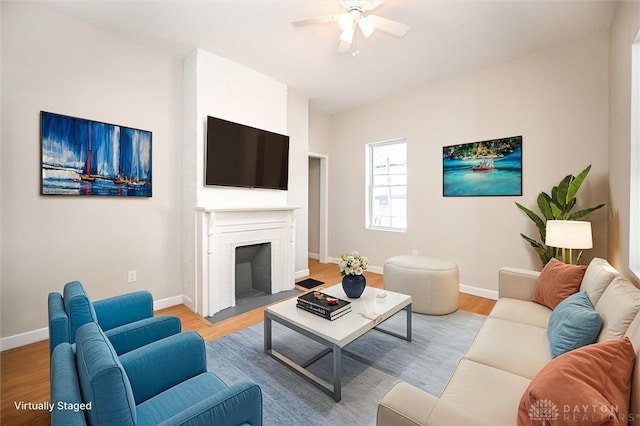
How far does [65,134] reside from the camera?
2.64 m

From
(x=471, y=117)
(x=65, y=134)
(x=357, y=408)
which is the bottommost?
(x=357, y=408)

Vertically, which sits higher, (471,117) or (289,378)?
(471,117)

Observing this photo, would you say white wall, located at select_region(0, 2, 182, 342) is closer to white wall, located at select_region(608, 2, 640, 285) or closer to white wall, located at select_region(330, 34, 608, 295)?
white wall, located at select_region(330, 34, 608, 295)

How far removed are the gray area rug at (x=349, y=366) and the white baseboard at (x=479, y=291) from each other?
878 millimetres

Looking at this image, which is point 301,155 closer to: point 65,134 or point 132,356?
point 65,134

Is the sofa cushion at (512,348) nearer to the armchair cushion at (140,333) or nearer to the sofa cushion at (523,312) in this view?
the sofa cushion at (523,312)

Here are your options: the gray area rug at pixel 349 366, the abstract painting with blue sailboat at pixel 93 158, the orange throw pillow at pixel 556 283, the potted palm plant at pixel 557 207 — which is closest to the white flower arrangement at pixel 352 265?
the gray area rug at pixel 349 366

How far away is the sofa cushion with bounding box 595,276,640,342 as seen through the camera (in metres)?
1.24

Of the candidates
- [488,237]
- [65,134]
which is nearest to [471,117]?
[488,237]

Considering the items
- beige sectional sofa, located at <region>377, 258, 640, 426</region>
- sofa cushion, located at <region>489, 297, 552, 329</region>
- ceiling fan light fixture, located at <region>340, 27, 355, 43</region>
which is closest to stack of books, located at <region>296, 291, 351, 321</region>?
beige sectional sofa, located at <region>377, 258, 640, 426</region>

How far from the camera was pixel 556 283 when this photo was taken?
215 cm

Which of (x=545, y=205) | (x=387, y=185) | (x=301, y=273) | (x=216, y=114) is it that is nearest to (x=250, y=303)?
(x=301, y=273)

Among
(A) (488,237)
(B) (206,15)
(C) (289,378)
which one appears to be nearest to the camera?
(C) (289,378)

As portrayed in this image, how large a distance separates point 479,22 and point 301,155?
9.27 ft
